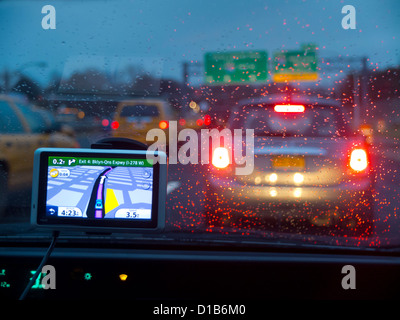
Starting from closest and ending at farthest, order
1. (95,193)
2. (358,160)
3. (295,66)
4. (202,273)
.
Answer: (95,193) → (202,273) → (295,66) → (358,160)

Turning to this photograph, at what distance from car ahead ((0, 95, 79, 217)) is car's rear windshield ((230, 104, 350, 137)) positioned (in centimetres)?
128

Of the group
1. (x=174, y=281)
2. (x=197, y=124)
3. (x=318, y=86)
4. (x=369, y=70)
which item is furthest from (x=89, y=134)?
(x=369, y=70)

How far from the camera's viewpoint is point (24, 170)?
3645mm

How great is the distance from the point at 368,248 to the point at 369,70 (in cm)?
117

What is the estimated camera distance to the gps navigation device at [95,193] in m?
2.32

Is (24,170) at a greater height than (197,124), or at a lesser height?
lesser

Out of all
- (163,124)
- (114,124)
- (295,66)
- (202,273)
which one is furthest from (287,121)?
(202,273)

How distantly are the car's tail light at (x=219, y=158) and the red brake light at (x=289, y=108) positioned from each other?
1.74ft

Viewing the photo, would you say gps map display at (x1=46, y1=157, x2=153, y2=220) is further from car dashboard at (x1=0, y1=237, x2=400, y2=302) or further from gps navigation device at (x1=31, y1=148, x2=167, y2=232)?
car dashboard at (x1=0, y1=237, x2=400, y2=302)

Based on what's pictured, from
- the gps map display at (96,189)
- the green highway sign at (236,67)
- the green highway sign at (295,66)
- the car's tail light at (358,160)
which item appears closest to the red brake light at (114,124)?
the green highway sign at (236,67)

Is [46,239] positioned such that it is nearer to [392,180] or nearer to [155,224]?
[155,224]

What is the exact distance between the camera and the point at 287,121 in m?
4.09

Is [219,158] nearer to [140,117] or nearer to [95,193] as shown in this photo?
[140,117]

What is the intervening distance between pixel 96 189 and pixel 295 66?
185cm
